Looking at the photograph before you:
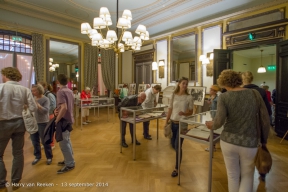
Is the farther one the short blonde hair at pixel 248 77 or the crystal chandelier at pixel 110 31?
the crystal chandelier at pixel 110 31

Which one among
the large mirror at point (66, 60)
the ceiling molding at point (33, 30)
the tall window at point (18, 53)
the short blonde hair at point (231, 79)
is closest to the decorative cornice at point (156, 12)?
the ceiling molding at point (33, 30)

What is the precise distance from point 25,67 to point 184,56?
21.4ft

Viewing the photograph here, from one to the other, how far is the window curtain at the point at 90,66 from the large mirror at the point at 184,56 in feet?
13.1

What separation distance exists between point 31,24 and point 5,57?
1.60 meters

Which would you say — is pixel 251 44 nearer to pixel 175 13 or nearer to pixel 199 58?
pixel 199 58

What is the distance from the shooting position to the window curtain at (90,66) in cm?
849

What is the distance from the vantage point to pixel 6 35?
6.24m

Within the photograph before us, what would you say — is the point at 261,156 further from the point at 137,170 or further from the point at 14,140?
the point at 14,140

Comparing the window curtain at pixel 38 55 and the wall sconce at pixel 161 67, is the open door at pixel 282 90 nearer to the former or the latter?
the wall sconce at pixel 161 67

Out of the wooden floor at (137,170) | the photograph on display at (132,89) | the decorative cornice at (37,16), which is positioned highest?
the decorative cornice at (37,16)

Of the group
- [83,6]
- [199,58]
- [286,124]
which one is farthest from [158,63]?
[286,124]

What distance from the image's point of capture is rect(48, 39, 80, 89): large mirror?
27.0ft

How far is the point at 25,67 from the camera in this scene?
22.1ft

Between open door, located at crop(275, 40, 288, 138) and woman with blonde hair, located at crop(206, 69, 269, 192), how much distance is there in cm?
396
